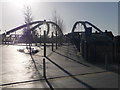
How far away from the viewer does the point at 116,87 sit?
8844 millimetres

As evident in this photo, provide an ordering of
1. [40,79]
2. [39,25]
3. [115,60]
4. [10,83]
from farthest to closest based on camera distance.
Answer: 1. [39,25]
2. [115,60]
3. [40,79]
4. [10,83]

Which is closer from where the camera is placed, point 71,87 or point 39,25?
point 71,87

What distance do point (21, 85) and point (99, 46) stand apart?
11984mm

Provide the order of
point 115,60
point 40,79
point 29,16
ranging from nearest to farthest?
point 40,79 < point 115,60 < point 29,16

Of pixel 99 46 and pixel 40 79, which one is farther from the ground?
pixel 99 46

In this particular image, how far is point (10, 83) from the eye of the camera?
9688 millimetres

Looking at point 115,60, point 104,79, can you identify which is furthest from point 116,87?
point 115,60

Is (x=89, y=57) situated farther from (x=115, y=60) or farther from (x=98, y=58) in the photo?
(x=115, y=60)

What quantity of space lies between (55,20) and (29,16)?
22755 millimetres

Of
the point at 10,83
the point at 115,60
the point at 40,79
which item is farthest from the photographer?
the point at 115,60

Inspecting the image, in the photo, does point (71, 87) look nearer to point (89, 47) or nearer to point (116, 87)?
point (116, 87)

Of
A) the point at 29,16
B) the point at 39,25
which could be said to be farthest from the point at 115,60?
the point at 39,25

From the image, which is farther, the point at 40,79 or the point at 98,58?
the point at 98,58

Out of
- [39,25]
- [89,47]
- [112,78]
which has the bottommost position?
[112,78]
